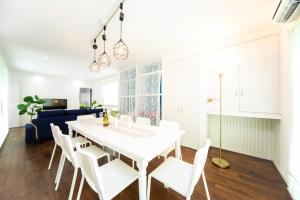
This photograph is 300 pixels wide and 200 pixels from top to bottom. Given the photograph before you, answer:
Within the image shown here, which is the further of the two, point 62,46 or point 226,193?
point 62,46

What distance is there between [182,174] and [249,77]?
2.25m

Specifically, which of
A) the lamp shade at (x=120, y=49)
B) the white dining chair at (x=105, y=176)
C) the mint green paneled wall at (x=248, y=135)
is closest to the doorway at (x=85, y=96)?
the lamp shade at (x=120, y=49)

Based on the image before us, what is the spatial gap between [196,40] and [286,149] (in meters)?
2.36

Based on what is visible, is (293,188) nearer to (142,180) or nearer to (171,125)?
(171,125)

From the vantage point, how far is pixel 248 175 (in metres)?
1.88

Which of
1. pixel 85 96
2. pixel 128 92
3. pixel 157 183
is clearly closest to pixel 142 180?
pixel 157 183

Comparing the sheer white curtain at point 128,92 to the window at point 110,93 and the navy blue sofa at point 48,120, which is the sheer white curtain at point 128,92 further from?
the navy blue sofa at point 48,120

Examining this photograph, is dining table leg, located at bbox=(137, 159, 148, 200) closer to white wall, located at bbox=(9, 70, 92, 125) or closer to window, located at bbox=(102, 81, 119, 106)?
window, located at bbox=(102, 81, 119, 106)

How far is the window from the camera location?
20.9 ft

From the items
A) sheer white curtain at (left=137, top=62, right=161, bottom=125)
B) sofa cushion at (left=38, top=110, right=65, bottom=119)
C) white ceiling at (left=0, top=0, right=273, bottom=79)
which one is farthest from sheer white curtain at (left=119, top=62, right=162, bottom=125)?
sofa cushion at (left=38, top=110, right=65, bottom=119)

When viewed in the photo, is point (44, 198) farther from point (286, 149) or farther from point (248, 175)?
point (286, 149)

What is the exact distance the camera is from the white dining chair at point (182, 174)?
3.16 feet

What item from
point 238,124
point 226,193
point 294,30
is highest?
point 294,30

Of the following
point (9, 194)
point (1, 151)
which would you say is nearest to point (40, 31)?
point (9, 194)
